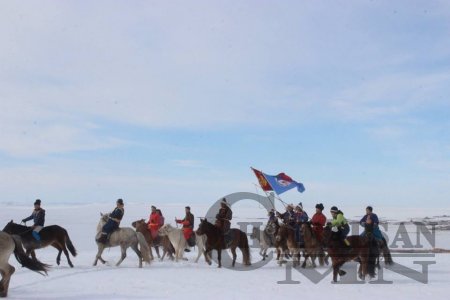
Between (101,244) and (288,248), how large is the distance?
6.22m

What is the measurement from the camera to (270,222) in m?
18.8

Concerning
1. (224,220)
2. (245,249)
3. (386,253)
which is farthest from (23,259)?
(386,253)

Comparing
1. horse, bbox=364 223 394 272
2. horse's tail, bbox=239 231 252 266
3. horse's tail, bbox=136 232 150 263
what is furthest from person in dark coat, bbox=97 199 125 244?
horse, bbox=364 223 394 272

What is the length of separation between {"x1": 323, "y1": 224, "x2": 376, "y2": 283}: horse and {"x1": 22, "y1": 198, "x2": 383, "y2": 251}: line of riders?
0.14m

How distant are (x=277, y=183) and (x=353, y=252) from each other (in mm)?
6810

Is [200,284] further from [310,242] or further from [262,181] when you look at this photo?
[262,181]

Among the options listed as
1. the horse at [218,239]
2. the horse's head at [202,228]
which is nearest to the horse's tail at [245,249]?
the horse at [218,239]

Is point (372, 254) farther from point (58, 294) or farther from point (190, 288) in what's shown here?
point (58, 294)

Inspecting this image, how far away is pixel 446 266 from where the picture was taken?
17.0 meters

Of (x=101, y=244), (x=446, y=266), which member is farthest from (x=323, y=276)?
(x=101, y=244)

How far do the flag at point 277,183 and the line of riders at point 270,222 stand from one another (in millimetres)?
1316

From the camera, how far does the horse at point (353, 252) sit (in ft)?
45.1

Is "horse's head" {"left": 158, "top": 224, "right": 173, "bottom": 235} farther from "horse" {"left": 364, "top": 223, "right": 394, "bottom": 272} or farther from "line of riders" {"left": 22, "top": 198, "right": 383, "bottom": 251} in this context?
"horse" {"left": 364, "top": 223, "right": 394, "bottom": 272}

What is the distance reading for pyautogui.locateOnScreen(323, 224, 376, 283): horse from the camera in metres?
13.7
